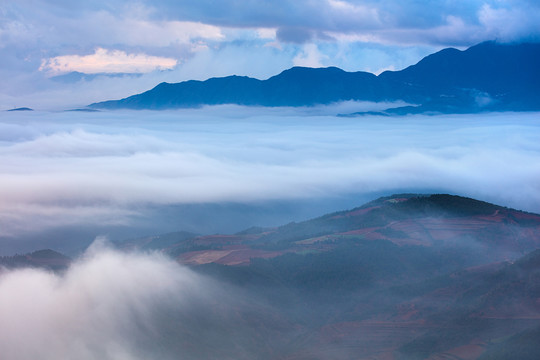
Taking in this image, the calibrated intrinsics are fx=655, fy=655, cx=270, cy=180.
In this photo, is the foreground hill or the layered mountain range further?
the layered mountain range

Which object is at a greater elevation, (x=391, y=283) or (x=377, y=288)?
(x=391, y=283)

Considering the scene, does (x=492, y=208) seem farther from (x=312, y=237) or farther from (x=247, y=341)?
(x=247, y=341)

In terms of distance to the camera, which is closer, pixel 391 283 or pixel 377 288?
pixel 377 288

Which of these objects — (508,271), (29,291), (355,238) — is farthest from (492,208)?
(29,291)

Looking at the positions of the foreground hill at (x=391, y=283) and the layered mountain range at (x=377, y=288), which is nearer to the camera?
the foreground hill at (x=391, y=283)
